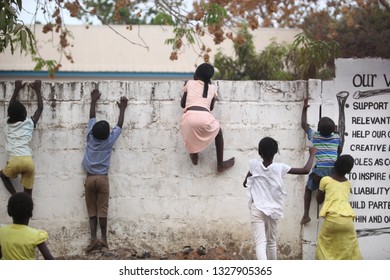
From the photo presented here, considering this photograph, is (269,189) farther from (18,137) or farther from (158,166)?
(18,137)

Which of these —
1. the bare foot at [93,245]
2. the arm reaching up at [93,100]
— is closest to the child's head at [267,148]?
the arm reaching up at [93,100]

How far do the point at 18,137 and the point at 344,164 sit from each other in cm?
324

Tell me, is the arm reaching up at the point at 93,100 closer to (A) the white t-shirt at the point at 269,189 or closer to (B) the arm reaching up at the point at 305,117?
(A) the white t-shirt at the point at 269,189

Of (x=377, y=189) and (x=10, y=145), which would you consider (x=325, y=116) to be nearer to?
(x=377, y=189)

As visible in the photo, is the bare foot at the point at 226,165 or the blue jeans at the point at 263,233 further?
the bare foot at the point at 226,165

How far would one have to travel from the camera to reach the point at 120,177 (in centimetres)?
862

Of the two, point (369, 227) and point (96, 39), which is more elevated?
point (96, 39)

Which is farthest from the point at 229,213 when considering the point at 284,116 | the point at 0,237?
the point at 0,237

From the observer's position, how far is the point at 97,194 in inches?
334

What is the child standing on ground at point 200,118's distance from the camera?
8.33 m

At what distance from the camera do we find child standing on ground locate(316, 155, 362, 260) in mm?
7664

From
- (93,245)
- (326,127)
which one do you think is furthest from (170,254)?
(326,127)
